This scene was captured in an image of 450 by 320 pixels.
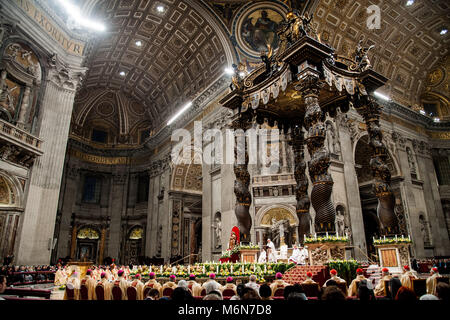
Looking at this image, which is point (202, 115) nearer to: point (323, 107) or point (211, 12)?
point (211, 12)

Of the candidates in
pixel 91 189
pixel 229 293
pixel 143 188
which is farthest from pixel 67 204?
pixel 229 293

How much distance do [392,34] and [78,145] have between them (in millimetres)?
23106

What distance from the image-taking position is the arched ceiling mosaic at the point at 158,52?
16.9 m

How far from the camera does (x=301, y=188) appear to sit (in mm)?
9188

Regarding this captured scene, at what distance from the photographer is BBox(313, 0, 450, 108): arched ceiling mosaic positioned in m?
16.2

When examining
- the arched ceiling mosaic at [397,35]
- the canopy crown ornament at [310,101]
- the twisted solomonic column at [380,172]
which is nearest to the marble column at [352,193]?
the arched ceiling mosaic at [397,35]

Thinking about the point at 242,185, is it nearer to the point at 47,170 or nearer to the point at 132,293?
the point at 132,293

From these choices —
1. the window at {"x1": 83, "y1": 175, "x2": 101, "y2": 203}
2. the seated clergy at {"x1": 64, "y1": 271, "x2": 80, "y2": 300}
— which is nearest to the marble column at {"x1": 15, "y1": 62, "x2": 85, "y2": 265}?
the seated clergy at {"x1": 64, "y1": 271, "x2": 80, "y2": 300}

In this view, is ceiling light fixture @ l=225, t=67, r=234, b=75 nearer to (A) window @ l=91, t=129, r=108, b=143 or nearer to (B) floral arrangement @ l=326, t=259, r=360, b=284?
(B) floral arrangement @ l=326, t=259, r=360, b=284

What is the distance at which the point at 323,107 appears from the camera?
9.27 m

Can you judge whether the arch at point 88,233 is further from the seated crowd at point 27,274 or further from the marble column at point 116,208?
the seated crowd at point 27,274

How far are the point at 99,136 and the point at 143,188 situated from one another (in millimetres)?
6079

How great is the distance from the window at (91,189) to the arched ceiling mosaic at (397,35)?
65.5 feet

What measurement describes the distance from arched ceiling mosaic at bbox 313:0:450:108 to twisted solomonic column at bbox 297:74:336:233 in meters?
10.9
